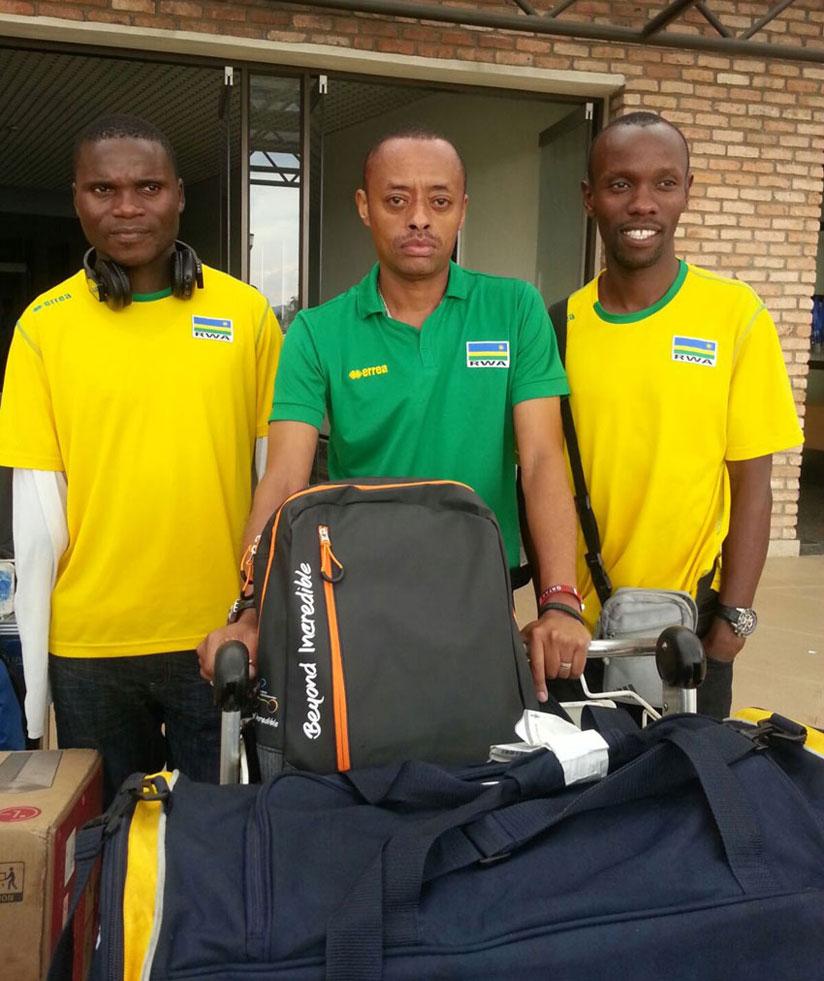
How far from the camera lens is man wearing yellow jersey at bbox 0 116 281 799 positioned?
2.01m

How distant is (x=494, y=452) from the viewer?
72.7 inches

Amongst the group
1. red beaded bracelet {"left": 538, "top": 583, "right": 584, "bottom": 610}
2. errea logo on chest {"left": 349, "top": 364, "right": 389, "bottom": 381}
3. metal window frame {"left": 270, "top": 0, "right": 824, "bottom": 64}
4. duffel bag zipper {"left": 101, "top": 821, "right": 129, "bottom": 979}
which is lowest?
duffel bag zipper {"left": 101, "top": 821, "right": 129, "bottom": 979}

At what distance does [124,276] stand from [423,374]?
2.37 ft

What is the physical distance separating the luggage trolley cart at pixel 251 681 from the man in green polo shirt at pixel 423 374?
235mm

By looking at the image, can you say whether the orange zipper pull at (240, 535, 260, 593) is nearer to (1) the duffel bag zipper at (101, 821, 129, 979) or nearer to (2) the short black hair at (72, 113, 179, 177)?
(1) the duffel bag zipper at (101, 821, 129, 979)

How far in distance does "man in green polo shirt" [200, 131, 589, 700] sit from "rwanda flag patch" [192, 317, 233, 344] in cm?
29

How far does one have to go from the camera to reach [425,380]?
181 centimetres

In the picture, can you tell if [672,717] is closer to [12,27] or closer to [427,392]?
[427,392]

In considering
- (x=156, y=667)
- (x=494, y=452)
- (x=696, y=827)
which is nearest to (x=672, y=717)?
(x=696, y=827)

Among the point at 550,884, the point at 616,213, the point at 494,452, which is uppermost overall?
the point at 616,213

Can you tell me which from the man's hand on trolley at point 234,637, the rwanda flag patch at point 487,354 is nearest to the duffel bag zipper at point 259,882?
the man's hand on trolley at point 234,637

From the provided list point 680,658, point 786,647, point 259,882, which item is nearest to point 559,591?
point 680,658

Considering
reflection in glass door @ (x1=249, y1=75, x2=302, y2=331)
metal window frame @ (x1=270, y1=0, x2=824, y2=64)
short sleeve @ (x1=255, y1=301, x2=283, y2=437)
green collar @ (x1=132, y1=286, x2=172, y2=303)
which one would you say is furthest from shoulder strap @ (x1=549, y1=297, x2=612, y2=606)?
reflection in glass door @ (x1=249, y1=75, x2=302, y2=331)

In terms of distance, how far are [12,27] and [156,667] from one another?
5.00 metres
